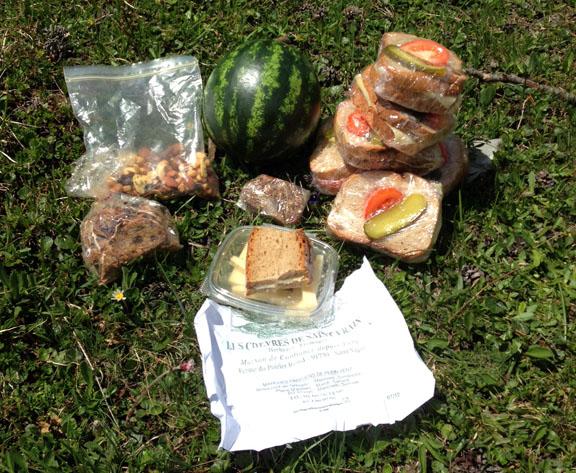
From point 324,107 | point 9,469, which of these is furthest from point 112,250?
point 324,107

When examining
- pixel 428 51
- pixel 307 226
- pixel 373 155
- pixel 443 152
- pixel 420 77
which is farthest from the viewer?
pixel 307 226

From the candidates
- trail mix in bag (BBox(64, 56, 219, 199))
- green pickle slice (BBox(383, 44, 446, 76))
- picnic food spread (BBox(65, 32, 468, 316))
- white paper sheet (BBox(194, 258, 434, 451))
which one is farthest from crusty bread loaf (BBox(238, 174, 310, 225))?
green pickle slice (BBox(383, 44, 446, 76))

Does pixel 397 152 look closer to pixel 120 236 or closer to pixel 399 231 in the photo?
pixel 399 231

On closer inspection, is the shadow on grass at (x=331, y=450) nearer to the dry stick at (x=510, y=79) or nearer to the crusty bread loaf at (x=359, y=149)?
the crusty bread loaf at (x=359, y=149)

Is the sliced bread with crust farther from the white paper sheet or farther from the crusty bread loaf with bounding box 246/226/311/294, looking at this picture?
the white paper sheet

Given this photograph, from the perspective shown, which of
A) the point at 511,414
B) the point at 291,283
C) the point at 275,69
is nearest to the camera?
the point at 511,414

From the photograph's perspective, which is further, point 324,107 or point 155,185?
point 324,107

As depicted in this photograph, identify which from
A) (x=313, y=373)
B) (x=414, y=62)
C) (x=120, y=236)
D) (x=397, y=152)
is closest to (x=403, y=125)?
(x=397, y=152)

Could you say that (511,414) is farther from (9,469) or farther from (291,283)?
(9,469)
